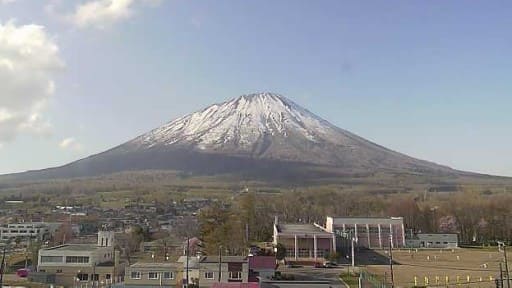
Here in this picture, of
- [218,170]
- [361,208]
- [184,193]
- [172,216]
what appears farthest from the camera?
[218,170]

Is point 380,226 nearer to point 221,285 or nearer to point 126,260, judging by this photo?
point 126,260

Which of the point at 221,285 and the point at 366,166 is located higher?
the point at 366,166

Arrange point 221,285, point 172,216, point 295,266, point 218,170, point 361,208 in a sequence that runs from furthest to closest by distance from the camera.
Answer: point 218,170 → point 172,216 → point 361,208 → point 295,266 → point 221,285

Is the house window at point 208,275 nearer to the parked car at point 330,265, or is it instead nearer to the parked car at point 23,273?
the parked car at point 23,273

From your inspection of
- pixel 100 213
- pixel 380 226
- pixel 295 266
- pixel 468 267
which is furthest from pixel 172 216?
pixel 468 267

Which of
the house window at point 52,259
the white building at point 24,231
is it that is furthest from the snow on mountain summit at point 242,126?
the house window at point 52,259

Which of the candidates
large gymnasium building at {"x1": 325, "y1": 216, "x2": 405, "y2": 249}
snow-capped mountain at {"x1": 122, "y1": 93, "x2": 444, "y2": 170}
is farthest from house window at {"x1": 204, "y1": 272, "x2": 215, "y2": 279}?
snow-capped mountain at {"x1": 122, "y1": 93, "x2": 444, "y2": 170}
